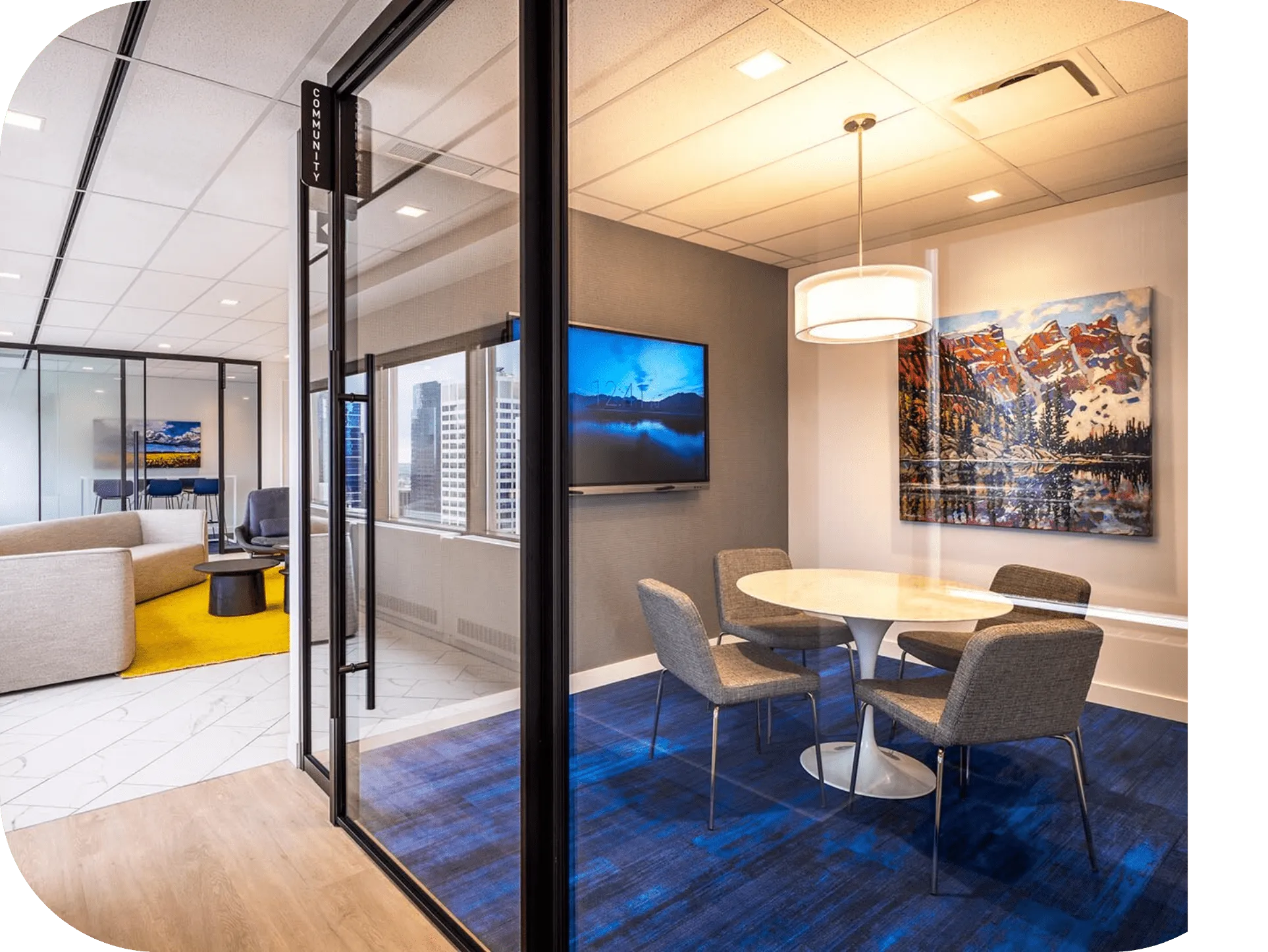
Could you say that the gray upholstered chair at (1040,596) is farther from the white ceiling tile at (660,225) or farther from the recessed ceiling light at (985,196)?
the white ceiling tile at (660,225)

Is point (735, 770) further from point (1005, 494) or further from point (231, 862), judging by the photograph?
point (231, 862)

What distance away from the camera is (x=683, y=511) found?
3.83ft

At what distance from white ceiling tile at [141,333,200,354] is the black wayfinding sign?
5.88 meters

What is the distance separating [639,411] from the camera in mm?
1203

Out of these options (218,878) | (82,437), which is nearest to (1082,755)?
(218,878)

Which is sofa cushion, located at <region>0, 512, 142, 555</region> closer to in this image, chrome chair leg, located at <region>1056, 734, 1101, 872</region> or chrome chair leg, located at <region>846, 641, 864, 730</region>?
chrome chair leg, located at <region>846, 641, 864, 730</region>

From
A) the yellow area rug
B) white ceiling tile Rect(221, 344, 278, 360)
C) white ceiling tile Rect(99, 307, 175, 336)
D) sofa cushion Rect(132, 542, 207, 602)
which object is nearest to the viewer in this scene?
the yellow area rug

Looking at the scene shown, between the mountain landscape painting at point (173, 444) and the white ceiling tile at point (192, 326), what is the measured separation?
1602 mm

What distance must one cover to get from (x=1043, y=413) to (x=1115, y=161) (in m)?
0.33

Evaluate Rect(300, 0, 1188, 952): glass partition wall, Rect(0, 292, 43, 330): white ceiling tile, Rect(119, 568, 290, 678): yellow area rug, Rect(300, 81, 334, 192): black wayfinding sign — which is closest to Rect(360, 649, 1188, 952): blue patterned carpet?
Rect(300, 0, 1188, 952): glass partition wall

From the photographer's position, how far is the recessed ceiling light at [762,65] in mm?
1036

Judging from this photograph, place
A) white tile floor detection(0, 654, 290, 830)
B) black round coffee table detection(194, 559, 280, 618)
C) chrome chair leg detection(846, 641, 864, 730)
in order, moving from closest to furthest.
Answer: chrome chair leg detection(846, 641, 864, 730) < white tile floor detection(0, 654, 290, 830) < black round coffee table detection(194, 559, 280, 618)

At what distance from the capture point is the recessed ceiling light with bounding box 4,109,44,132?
243cm

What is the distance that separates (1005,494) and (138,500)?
30.2ft
